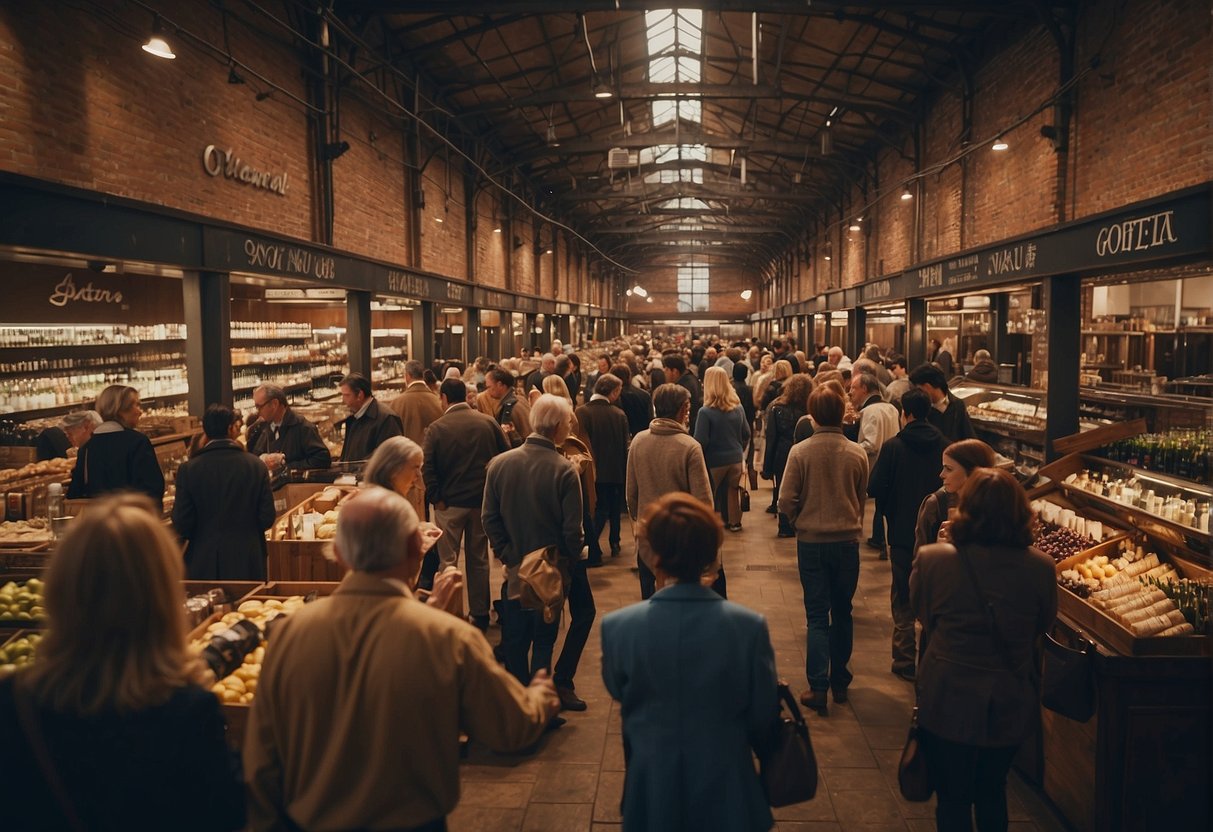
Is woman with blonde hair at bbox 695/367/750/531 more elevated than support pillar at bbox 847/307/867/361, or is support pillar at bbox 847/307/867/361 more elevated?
support pillar at bbox 847/307/867/361

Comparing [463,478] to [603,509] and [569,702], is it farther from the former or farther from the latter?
[603,509]

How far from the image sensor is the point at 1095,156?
28.4ft

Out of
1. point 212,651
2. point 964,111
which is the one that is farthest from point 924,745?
point 964,111

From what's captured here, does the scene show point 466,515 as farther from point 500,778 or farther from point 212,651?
point 212,651

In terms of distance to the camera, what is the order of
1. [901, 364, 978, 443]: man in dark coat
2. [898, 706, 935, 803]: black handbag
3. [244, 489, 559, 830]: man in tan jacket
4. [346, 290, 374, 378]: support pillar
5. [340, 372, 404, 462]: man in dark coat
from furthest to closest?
[346, 290, 374, 378]: support pillar < [340, 372, 404, 462]: man in dark coat < [901, 364, 978, 443]: man in dark coat < [898, 706, 935, 803]: black handbag < [244, 489, 559, 830]: man in tan jacket

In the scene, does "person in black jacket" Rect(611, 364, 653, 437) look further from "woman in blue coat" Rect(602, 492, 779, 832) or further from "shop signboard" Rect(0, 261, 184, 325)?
"woman in blue coat" Rect(602, 492, 779, 832)

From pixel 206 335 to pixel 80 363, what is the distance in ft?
8.52

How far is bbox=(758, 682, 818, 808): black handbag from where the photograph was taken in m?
2.36

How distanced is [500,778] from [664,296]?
47.0 m

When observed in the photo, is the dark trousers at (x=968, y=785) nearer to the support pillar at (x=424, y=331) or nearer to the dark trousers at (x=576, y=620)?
the dark trousers at (x=576, y=620)

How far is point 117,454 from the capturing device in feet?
15.9

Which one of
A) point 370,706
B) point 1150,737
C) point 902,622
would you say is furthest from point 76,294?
point 1150,737

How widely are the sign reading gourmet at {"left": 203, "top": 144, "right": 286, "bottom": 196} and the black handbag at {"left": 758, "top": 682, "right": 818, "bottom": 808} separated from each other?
7.02 m

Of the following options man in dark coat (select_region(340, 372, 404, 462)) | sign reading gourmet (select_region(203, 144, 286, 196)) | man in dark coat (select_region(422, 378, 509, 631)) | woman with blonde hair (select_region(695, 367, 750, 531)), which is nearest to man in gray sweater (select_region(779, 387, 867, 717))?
man in dark coat (select_region(422, 378, 509, 631))
